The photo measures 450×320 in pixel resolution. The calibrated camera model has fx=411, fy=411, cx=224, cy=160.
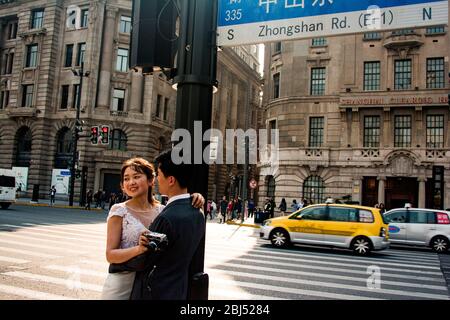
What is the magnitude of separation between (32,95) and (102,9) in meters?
11.9

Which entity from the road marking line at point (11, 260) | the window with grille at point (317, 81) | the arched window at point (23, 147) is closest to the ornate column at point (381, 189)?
the window with grille at point (317, 81)

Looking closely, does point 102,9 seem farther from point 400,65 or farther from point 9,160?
point 400,65

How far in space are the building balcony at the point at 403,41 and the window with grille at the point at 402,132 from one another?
5.51m

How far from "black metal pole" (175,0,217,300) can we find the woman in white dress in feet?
1.21

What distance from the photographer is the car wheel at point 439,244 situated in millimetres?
17087

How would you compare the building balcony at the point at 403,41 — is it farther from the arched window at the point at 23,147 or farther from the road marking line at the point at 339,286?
the arched window at the point at 23,147

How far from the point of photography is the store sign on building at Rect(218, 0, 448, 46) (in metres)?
2.94

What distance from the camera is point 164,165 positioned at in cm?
291

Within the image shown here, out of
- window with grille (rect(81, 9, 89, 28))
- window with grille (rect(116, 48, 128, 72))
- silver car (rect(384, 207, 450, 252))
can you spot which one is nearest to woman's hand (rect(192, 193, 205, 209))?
silver car (rect(384, 207, 450, 252))

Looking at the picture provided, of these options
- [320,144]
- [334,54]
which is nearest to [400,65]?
[334,54]

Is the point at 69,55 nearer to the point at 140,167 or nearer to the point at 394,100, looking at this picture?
the point at 394,100

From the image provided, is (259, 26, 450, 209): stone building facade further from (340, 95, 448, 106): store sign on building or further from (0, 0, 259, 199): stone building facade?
(0, 0, 259, 199): stone building facade

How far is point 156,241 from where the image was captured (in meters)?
2.49

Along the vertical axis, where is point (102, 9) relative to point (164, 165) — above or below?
above
